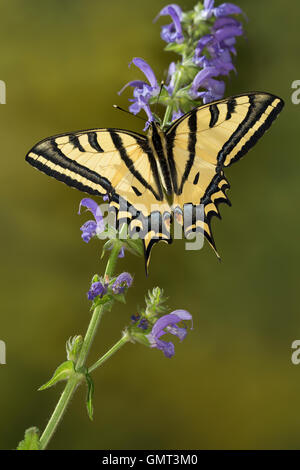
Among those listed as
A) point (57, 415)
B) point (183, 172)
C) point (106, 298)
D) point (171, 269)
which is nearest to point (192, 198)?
point (183, 172)

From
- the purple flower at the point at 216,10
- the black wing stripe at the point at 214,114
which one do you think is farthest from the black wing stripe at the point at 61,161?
the purple flower at the point at 216,10

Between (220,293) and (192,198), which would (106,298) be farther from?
(220,293)

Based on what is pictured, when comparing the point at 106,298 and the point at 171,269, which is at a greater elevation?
the point at 171,269

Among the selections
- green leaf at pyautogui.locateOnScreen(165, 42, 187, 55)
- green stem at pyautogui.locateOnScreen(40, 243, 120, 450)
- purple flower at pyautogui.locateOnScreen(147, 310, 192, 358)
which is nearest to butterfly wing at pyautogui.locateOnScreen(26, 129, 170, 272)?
green stem at pyautogui.locateOnScreen(40, 243, 120, 450)

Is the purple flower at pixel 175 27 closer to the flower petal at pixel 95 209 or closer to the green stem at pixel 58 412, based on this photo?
the flower petal at pixel 95 209

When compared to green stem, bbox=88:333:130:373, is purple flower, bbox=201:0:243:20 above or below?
above

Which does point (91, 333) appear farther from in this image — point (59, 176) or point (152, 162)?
point (152, 162)

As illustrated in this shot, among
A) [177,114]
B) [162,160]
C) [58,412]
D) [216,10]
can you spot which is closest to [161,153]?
[162,160]

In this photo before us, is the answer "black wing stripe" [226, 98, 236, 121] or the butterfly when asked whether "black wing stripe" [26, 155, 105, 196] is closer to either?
the butterfly
